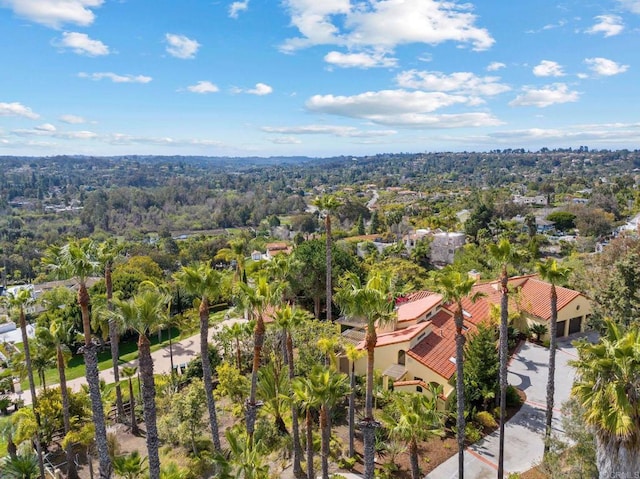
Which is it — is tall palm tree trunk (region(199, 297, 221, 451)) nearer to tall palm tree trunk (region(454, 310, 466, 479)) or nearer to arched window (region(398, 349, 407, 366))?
tall palm tree trunk (region(454, 310, 466, 479))

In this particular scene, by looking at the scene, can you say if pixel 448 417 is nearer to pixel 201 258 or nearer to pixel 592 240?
pixel 592 240

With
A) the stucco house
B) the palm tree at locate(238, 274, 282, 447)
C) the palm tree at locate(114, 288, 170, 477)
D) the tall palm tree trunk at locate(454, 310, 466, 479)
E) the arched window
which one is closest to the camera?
the palm tree at locate(114, 288, 170, 477)

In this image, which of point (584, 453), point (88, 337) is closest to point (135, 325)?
point (88, 337)

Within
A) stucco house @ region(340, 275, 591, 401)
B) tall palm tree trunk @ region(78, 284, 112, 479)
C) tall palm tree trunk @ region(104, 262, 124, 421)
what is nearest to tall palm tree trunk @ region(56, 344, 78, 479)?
tall palm tree trunk @ region(104, 262, 124, 421)

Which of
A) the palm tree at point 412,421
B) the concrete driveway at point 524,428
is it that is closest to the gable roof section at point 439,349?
the concrete driveway at point 524,428

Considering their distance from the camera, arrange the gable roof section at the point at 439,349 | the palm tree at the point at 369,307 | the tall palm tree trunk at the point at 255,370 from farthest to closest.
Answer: the gable roof section at the point at 439,349 < the tall palm tree trunk at the point at 255,370 < the palm tree at the point at 369,307

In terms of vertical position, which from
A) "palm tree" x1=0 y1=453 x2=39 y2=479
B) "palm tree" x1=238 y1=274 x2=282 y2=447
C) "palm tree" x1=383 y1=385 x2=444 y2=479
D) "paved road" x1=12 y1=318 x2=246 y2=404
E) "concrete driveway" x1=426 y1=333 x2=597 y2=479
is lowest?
"paved road" x1=12 y1=318 x2=246 y2=404

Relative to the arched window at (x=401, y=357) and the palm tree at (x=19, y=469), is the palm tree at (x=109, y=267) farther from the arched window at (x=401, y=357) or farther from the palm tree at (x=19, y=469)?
the arched window at (x=401, y=357)

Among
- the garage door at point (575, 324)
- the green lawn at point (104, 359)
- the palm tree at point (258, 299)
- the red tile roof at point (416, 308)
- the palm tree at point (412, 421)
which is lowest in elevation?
the green lawn at point (104, 359)
